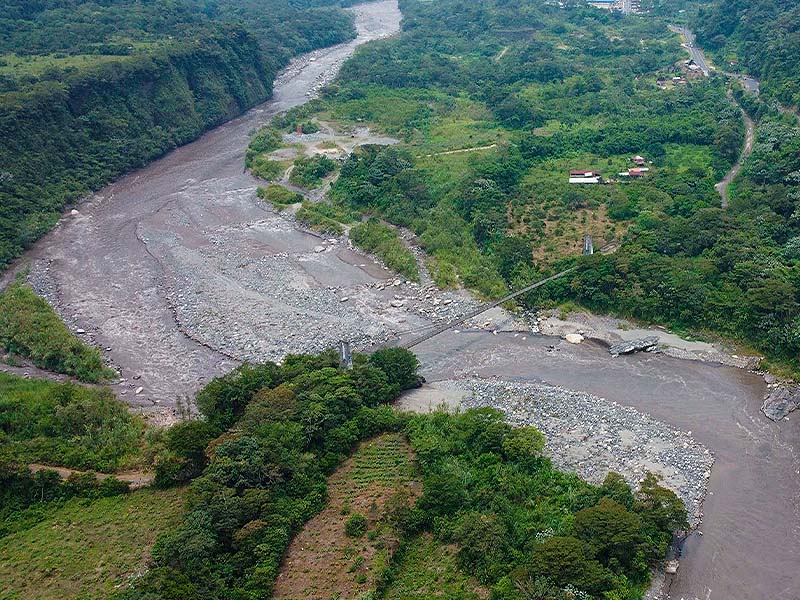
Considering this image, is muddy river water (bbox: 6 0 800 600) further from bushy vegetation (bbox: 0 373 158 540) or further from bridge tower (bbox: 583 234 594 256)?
bridge tower (bbox: 583 234 594 256)

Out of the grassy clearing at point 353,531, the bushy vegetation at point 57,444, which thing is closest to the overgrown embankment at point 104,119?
the bushy vegetation at point 57,444

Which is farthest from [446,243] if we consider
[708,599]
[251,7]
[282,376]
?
[251,7]

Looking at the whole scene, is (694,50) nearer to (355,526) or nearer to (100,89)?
(100,89)

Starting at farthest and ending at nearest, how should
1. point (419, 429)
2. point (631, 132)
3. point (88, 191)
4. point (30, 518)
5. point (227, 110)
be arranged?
point (227, 110)
point (631, 132)
point (88, 191)
point (419, 429)
point (30, 518)

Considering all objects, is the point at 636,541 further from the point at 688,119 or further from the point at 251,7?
the point at 251,7

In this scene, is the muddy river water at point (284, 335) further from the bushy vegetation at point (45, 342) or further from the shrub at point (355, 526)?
the shrub at point (355, 526)

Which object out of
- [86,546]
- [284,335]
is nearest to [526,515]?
[86,546]
